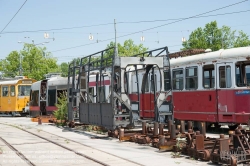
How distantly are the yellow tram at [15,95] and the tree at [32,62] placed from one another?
19990mm

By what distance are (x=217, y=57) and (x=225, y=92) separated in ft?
5.12

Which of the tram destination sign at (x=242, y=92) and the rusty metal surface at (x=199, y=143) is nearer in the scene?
the rusty metal surface at (x=199, y=143)

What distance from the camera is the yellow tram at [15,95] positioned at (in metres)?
34.0

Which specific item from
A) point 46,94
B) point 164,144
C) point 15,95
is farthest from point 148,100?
point 15,95

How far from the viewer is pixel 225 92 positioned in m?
15.2

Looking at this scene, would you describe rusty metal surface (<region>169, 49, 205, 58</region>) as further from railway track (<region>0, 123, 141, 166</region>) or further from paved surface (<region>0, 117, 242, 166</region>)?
railway track (<region>0, 123, 141, 166</region>)

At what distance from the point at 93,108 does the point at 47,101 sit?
47.3ft

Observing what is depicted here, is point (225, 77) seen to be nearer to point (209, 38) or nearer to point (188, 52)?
point (188, 52)

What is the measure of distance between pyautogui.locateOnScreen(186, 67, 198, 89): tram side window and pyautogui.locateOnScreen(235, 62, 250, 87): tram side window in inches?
90.0

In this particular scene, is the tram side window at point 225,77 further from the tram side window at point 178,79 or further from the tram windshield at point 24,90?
the tram windshield at point 24,90

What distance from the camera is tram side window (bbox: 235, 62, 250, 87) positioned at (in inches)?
577

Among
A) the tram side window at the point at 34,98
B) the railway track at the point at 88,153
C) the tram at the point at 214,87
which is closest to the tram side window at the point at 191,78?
the tram at the point at 214,87

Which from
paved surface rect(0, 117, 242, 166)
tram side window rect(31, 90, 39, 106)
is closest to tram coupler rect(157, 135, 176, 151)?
paved surface rect(0, 117, 242, 166)

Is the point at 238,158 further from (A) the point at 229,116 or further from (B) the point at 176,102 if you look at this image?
(B) the point at 176,102
